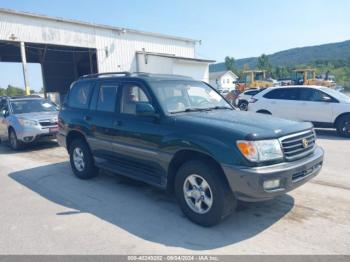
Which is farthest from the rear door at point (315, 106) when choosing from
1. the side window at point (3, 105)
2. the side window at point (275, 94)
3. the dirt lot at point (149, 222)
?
the side window at point (3, 105)

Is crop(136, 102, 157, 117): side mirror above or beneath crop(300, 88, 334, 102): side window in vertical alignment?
above

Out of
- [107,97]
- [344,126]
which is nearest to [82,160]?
[107,97]

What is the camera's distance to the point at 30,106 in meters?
10.6

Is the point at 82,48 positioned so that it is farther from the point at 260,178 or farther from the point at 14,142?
the point at 260,178

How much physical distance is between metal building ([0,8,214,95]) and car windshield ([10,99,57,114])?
953cm

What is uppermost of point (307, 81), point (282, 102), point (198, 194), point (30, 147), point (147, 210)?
point (307, 81)

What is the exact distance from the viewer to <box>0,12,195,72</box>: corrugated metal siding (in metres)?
18.9

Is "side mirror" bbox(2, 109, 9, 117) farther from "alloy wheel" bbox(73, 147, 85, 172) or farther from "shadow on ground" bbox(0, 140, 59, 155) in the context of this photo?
"alloy wheel" bbox(73, 147, 85, 172)

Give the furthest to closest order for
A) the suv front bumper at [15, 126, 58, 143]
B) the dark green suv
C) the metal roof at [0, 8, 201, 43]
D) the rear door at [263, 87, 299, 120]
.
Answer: the metal roof at [0, 8, 201, 43]
the rear door at [263, 87, 299, 120]
the suv front bumper at [15, 126, 58, 143]
the dark green suv

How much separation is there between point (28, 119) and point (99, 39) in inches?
624

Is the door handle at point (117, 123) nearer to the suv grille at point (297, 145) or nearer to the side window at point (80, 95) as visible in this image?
the side window at point (80, 95)

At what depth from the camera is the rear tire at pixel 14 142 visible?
9742 millimetres

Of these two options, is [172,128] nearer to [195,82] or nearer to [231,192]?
[231,192]

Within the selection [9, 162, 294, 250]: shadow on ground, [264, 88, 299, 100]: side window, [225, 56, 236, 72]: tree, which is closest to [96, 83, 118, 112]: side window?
[9, 162, 294, 250]: shadow on ground
